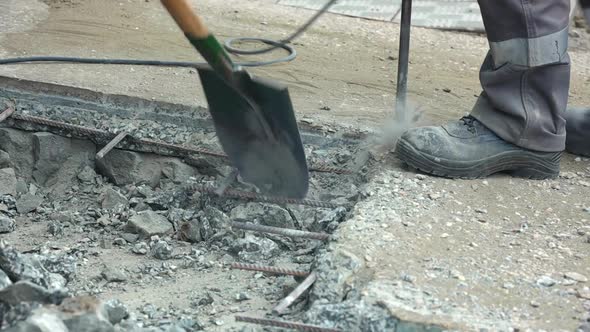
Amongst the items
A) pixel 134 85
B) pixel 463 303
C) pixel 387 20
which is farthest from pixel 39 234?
pixel 387 20

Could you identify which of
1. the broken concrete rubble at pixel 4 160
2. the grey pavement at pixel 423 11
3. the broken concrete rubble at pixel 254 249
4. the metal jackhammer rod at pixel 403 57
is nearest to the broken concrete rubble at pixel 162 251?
the broken concrete rubble at pixel 254 249

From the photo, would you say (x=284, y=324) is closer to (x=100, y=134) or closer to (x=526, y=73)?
(x=526, y=73)

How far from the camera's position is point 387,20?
15.6 feet

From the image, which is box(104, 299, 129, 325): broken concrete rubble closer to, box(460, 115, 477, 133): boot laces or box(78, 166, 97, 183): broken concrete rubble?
box(78, 166, 97, 183): broken concrete rubble

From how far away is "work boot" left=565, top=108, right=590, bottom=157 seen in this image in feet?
10.7

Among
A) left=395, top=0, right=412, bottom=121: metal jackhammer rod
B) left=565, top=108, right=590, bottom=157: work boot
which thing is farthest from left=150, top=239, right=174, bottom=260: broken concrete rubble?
left=565, top=108, right=590, bottom=157: work boot

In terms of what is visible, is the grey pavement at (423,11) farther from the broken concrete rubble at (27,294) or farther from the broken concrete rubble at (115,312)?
the broken concrete rubble at (27,294)

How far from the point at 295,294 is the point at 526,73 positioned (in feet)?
3.82

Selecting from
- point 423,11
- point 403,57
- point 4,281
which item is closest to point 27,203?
point 4,281

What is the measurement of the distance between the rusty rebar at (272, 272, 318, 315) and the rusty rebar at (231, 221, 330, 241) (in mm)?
232

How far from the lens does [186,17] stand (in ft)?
8.32

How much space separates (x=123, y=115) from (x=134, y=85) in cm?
19

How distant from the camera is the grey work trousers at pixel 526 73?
2.85 metres

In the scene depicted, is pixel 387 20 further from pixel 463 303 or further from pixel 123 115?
pixel 463 303
